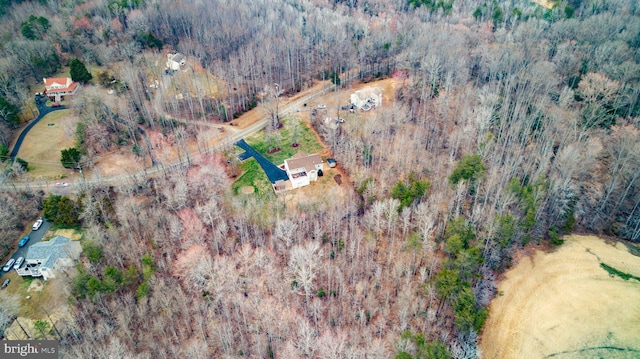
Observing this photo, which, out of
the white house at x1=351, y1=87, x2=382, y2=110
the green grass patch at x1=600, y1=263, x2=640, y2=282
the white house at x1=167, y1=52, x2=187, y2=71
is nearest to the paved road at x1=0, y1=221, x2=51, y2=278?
the white house at x1=167, y1=52, x2=187, y2=71

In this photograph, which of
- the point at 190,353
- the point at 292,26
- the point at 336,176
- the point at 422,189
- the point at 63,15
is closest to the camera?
the point at 190,353

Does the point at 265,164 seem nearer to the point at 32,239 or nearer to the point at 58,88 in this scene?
the point at 32,239

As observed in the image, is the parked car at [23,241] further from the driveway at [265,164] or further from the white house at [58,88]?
the white house at [58,88]

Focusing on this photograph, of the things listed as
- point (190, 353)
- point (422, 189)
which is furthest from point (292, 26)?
point (190, 353)

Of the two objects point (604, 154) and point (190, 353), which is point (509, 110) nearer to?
point (604, 154)

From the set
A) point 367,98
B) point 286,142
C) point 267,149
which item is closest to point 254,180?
point 267,149

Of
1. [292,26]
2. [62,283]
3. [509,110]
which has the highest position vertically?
[292,26]
